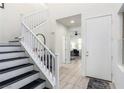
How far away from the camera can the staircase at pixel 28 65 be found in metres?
2.12

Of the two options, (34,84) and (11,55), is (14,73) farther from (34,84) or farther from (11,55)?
(11,55)

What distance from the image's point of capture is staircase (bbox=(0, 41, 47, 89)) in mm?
1997

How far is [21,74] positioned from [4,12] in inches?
118

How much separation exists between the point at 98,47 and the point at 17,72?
2.55m

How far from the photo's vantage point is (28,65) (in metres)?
2.69

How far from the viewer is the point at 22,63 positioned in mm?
2703

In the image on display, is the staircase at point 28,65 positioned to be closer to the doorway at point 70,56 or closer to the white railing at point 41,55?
the white railing at point 41,55

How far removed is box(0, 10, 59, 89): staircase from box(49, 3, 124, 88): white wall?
153cm

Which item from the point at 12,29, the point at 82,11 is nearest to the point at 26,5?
the point at 12,29

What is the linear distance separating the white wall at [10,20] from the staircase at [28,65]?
1490 mm

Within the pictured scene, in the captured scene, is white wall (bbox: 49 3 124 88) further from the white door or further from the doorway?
the doorway

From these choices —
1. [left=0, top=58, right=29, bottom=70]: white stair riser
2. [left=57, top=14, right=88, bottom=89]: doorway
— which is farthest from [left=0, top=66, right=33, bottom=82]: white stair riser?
[left=57, top=14, right=88, bottom=89]: doorway

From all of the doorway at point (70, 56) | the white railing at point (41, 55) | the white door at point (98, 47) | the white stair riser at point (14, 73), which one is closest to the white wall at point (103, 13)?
the white door at point (98, 47)

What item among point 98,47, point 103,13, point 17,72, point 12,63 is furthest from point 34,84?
point 103,13
